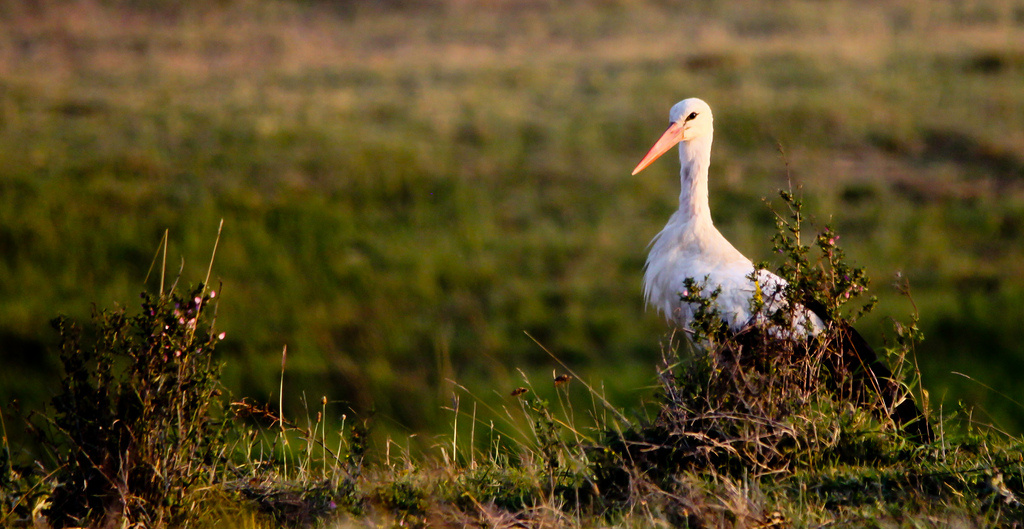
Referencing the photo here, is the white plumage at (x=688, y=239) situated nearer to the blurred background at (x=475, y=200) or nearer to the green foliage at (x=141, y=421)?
the blurred background at (x=475, y=200)

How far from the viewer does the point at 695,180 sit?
188 inches

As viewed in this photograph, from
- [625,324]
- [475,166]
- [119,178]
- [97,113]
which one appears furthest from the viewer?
[97,113]

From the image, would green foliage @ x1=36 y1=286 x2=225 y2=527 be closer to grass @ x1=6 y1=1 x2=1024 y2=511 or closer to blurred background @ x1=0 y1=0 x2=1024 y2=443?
grass @ x1=6 y1=1 x2=1024 y2=511

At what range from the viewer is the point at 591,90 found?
14.2 m

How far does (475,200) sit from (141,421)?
751cm

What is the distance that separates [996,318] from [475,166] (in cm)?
540

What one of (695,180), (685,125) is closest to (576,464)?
(695,180)

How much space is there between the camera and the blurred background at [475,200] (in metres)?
7.91

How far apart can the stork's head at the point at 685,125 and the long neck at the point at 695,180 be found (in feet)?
0.12

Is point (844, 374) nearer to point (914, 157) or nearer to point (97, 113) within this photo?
point (914, 157)

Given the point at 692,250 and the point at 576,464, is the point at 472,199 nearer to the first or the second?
the point at 692,250

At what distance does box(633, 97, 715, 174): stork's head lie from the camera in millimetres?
4734

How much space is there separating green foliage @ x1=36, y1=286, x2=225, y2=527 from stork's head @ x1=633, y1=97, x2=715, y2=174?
232cm

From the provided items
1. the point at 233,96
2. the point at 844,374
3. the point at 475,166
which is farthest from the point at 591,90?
the point at 844,374
